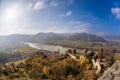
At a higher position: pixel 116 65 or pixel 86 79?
pixel 116 65

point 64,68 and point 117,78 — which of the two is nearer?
point 117,78

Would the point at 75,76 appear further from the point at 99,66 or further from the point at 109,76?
the point at 109,76

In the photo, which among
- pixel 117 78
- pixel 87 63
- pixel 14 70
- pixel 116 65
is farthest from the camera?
pixel 14 70

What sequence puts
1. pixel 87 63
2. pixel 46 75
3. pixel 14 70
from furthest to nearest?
1. pixel 14 70
2. pixel 87 63
3. pixel 46 75

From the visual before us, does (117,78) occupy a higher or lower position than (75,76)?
higher

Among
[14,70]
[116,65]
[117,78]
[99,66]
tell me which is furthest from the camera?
[14,70]

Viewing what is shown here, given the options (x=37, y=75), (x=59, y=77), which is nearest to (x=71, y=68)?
(x=59, y=77)

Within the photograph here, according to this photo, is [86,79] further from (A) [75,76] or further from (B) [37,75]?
(B) [37,75]

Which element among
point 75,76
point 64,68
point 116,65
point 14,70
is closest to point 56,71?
point 64,68

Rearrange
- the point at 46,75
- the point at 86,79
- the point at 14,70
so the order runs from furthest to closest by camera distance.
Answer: the point at 14,70, the point at 46,75, the point at 86,79
